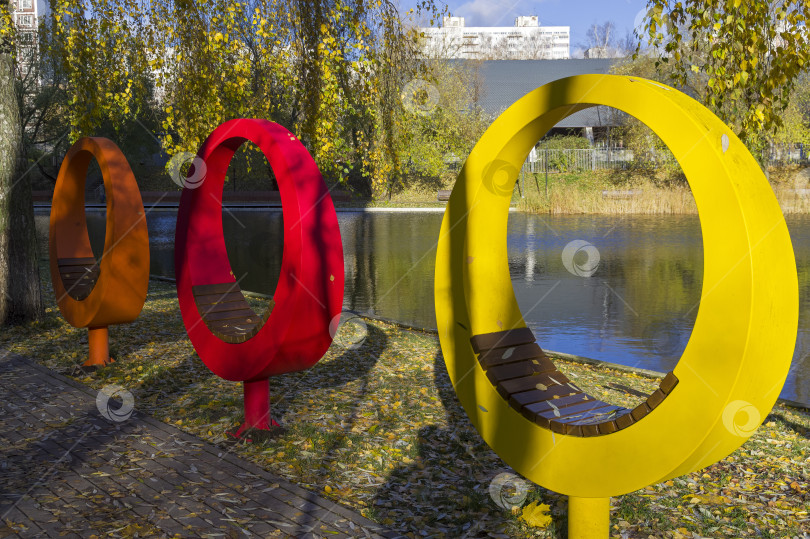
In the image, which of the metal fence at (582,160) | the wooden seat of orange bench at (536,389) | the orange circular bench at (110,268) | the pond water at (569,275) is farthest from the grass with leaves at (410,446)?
the metal fence at (582,160)

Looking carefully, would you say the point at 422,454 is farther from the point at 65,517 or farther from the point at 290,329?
the point at 65,517

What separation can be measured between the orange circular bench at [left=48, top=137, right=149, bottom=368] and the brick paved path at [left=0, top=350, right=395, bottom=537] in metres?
1.40

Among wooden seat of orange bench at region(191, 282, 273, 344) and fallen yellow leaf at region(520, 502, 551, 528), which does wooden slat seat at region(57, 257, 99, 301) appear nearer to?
wooden seat of orange bench at region(191, 282, 273, 344)

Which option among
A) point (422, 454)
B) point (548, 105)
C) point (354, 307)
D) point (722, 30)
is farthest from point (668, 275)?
point (548, 105)

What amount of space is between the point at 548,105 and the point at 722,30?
281 centimetres

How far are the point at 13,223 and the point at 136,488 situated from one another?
6189mm

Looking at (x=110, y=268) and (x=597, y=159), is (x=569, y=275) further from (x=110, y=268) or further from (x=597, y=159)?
(x=597, y=159)

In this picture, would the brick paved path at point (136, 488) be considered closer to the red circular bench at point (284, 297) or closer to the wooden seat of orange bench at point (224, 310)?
the red circular bench at point (284, 297)

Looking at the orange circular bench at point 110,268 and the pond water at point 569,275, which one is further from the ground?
the orange circular bench at point 110,268

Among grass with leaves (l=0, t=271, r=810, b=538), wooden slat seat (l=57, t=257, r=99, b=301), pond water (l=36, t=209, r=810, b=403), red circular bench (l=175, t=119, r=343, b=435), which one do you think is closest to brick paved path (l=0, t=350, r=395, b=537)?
grass with leaves (l=0, t=271, r=810, b=538)

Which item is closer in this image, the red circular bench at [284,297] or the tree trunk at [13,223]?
the red circular bench at [284,297]

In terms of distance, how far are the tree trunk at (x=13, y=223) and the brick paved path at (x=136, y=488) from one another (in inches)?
147

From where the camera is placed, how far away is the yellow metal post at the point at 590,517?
3818 millimetres

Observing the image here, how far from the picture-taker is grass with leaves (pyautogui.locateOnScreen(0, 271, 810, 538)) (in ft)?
14.4
